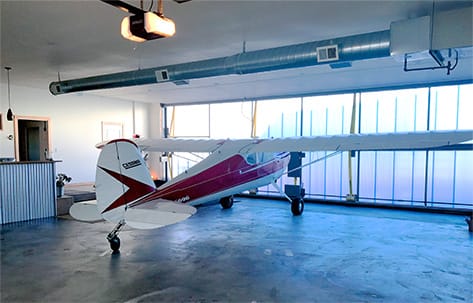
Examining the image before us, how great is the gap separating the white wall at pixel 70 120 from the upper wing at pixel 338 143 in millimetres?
3403

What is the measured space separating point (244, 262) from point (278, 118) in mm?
6458

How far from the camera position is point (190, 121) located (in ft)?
38.9

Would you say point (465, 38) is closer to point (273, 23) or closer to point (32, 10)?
point (273, 23)

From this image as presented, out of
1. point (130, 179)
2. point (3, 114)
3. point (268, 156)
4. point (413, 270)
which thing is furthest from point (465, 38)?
point (3, 114)

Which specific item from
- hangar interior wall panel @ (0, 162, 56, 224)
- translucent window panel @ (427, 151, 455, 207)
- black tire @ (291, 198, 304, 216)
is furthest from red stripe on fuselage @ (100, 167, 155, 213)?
translucent window panel @ (427, 151, 455, 207)

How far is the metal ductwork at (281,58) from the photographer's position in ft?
13.0

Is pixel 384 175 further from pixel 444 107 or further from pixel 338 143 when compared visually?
pixel 338 143

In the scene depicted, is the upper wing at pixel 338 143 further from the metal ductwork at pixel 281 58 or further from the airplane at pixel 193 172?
the metal ductwork at pixel 281 58

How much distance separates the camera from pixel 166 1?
347cm

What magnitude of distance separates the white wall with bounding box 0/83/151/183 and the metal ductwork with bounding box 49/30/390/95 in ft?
13.9

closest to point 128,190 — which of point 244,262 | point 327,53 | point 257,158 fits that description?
point 244,262

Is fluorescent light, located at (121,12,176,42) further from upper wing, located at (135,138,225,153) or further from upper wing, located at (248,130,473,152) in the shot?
upper wing, located at (135,138,225,153)

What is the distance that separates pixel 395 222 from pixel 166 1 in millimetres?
5949

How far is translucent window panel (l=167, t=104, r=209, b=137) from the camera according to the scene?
1152 cm
